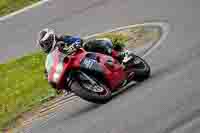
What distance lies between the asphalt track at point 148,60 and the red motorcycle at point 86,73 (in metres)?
0.27

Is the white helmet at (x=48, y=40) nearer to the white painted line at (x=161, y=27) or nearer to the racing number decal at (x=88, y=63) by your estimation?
the racing number decal at (x=88, y=63)

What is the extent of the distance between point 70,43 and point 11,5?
1198 centimetres

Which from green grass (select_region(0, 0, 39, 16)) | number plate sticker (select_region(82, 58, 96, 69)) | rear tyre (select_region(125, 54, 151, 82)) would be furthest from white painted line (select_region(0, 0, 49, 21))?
number plate sticker (select_region(82, 58, 96, 69))

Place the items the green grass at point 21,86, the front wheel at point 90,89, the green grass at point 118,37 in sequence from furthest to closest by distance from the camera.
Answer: the green grass at point 118,37 < the green grass at point 21,86 < the front wheel at point 90,89

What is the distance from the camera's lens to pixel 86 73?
48.3ft

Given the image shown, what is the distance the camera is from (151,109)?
1306 cm

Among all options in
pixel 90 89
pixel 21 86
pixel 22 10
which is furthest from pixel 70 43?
pixel 22 10

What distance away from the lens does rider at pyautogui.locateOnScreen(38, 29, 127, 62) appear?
1462 cm

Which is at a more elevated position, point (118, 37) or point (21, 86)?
point (118, 37)

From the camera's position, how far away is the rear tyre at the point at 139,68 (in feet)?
49.8

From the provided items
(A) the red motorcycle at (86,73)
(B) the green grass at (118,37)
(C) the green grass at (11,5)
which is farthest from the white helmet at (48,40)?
(C) the green grass at (11,5)

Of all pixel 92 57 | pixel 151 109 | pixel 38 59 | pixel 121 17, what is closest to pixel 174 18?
pixel 121 17

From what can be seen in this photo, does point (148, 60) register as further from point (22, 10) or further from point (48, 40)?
point (22, 10)

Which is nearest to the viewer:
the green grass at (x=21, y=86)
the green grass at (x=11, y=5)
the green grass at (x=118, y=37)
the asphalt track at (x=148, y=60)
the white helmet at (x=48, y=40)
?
the asphalt track at (x=148, y=60)
